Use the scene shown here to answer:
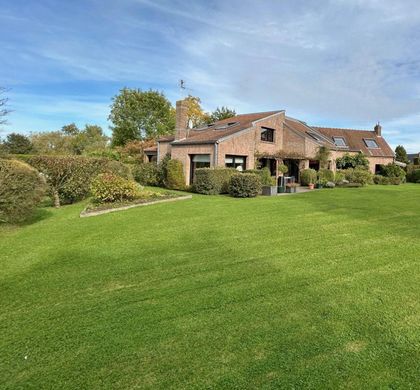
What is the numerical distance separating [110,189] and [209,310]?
973 centimetres

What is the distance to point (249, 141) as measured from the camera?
2259 centimetres

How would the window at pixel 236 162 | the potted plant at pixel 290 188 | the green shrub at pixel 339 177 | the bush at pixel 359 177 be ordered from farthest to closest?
the green shrub at pixel 339 177 → the bush at pixel 359 177 → the window at pixel 236 162 → the potted plant at pixel 290 188

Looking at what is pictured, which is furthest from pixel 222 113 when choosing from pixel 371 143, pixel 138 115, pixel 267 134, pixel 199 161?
pixel 199 161

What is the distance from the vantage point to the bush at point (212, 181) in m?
18.5

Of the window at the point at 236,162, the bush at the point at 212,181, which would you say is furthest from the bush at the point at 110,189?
the window at the point at 236,162

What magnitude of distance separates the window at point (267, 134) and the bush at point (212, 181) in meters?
6.43

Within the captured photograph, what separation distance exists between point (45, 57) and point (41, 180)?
8.72 metres

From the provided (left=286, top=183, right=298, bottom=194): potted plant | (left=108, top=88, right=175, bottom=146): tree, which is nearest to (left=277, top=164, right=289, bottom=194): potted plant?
(left=286, top=183, right=298, bottom=194): potted plant

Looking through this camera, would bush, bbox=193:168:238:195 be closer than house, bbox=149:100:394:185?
Yes

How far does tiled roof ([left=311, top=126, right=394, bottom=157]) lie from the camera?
35.8 metres

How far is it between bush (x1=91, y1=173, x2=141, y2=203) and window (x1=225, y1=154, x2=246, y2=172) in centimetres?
922

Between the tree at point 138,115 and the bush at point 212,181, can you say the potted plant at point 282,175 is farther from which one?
the tree at point 138,115

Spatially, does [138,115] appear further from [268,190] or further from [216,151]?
[268,190]

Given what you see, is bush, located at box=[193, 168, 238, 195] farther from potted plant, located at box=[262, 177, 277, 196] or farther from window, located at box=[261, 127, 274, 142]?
window, located at box=[261, 127, 274, 142]
